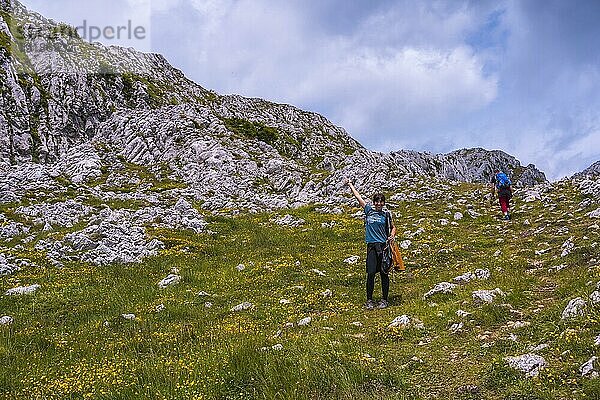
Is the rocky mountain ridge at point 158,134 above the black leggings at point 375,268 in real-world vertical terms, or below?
above

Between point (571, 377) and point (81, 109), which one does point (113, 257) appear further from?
point (81, 109)

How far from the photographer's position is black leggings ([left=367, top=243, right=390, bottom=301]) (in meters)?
13.9

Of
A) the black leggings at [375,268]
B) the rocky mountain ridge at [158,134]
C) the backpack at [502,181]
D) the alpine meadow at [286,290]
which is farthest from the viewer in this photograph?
the rocky mountain ridge at [158,134]

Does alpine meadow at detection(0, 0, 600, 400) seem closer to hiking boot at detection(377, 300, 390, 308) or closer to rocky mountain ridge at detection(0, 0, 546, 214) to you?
hiking boot at detection(377, 300, 390, 308)

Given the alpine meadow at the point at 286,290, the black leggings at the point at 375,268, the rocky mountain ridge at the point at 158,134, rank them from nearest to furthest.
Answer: the alpine meadow at the point at 286,290
the black leggings at the point at 375,268
the rocky mountain ridge at the point at 158,134

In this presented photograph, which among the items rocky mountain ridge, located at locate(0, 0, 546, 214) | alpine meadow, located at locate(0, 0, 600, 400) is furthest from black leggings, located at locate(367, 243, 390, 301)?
rocky mountain ridge, located at locate(0, 0, 546, 214)

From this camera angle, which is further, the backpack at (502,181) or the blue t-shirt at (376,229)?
the backpack at (502,181)

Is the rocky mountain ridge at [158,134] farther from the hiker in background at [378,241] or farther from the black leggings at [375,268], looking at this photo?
the black leggings at [375,268]

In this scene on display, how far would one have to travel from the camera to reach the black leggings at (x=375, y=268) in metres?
13.9

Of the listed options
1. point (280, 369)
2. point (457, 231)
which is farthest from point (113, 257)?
point (457, 231)

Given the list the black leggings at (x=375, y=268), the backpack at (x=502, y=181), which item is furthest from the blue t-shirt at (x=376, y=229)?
the backpack at (x=502, y=181)

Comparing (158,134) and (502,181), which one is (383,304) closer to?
(502,181)

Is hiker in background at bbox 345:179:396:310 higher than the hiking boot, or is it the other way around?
hiker in background at bbox 345:179:396:310

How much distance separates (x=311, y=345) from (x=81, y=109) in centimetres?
7737
